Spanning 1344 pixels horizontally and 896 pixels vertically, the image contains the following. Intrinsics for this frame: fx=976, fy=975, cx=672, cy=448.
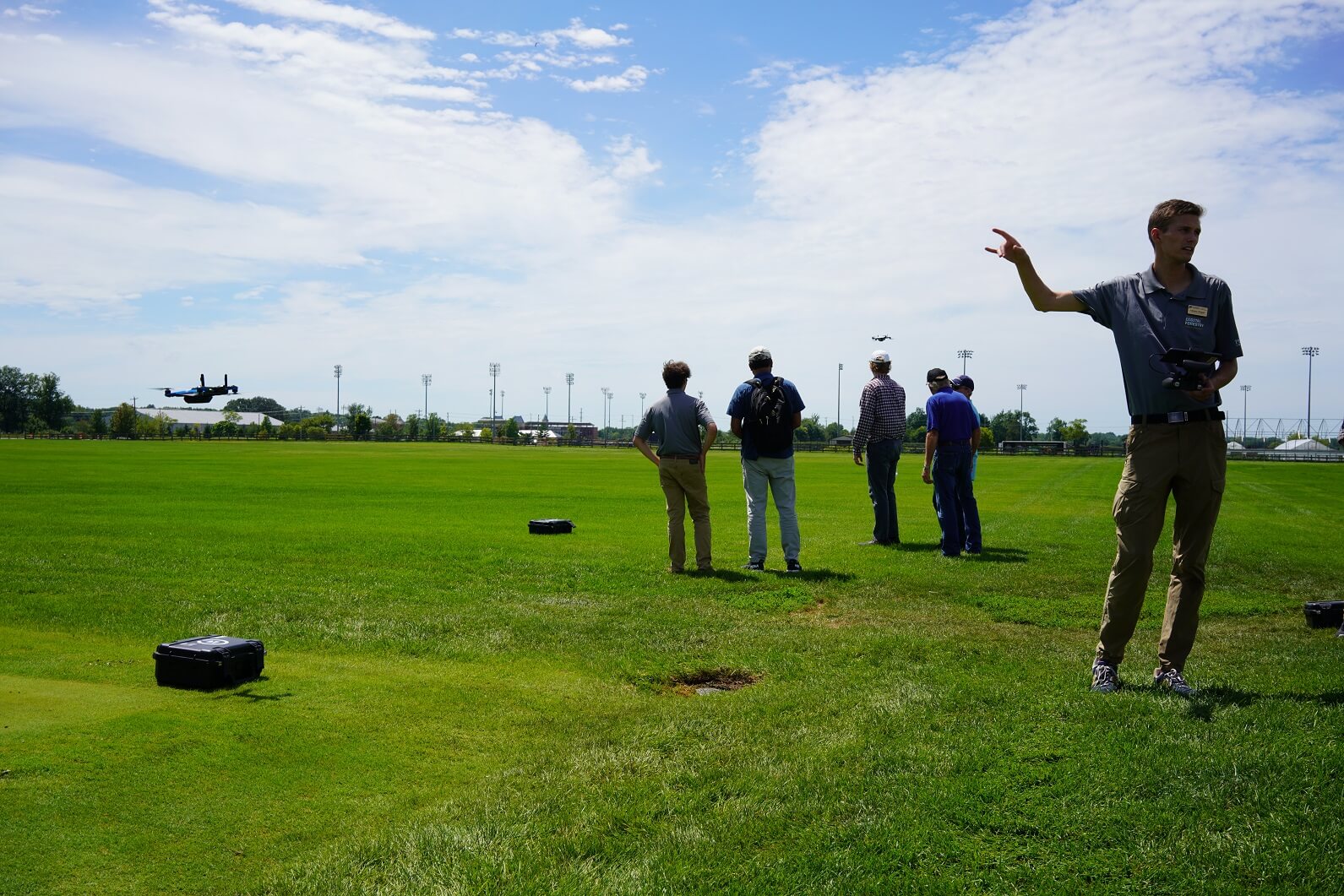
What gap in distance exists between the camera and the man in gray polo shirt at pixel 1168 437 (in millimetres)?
5711

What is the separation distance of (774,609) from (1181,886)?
5791mm

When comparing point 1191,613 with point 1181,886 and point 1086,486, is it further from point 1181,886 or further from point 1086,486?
point 1086,486

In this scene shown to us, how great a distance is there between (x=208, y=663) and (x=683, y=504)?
639 cm

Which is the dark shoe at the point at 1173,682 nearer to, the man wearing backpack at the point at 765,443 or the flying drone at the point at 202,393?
the man wearing backpack at the point at 765,443

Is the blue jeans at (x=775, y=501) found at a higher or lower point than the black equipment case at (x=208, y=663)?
higher

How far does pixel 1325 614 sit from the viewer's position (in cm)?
819

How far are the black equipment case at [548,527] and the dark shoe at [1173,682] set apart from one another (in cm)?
1016

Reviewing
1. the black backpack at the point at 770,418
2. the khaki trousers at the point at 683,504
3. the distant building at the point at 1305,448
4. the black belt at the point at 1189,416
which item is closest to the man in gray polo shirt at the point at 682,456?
the khaki trousers at the point at 683,504

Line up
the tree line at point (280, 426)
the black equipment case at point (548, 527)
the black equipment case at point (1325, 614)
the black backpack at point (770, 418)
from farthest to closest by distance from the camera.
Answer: the tree line at point (280, 426) < the black equipment case at point (548, 527) < the black backpack at point (770, 418) < the black equipment case at point (1325, 614)

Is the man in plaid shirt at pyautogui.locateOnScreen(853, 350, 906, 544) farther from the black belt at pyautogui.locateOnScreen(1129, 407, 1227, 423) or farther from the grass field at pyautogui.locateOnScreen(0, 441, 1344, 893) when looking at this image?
the black belt at pyautogui.locateOnScreen(1129, 407, 1227, 423)

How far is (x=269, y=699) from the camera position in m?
5.86

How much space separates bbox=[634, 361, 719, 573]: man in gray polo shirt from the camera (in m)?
11.4

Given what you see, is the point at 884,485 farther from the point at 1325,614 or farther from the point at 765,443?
the point at 1325,614

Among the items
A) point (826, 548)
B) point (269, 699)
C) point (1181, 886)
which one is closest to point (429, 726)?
point (269, 699)
